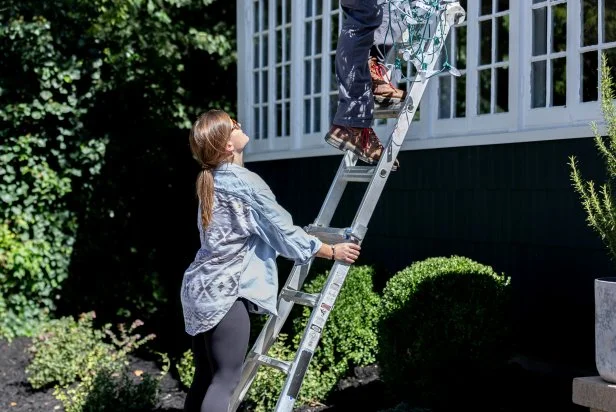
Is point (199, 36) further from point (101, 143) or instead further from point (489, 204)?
point (489, 204)

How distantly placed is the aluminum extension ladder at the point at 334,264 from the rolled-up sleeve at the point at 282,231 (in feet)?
0.65

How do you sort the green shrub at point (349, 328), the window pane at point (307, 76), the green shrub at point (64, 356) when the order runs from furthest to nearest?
the window pane at point (307, 76) < the green shrub at point (64, 356) < the green shrub at point (349, 328)

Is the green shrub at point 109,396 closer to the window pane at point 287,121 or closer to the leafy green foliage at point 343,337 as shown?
the leafy green foliage at point 343,337

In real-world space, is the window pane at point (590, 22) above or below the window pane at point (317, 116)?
above

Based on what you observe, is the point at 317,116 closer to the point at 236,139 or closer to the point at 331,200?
the point at 331,200

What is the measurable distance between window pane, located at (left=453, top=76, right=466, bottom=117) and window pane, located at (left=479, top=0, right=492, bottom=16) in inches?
18.5

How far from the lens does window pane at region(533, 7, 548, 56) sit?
250 inches

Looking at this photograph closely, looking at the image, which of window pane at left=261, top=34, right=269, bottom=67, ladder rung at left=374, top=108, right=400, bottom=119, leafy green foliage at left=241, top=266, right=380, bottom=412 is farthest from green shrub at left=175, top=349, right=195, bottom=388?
window pane at left=261, top=34, right=269, bottom=67

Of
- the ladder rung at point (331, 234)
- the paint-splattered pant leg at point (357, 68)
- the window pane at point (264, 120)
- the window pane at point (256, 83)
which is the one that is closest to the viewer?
the ladder rung at point (331, 234)

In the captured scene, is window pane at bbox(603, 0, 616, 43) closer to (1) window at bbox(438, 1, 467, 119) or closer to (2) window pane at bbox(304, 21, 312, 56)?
(1) window at bbox(438, 1, 467, 119)

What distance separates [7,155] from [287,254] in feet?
A: 18.8

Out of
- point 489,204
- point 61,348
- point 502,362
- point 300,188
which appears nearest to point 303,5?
point 300,188

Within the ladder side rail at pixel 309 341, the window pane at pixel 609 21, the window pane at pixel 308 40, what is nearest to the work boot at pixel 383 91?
the ladder side rail at pixel 309 341

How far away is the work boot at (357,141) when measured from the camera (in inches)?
187
